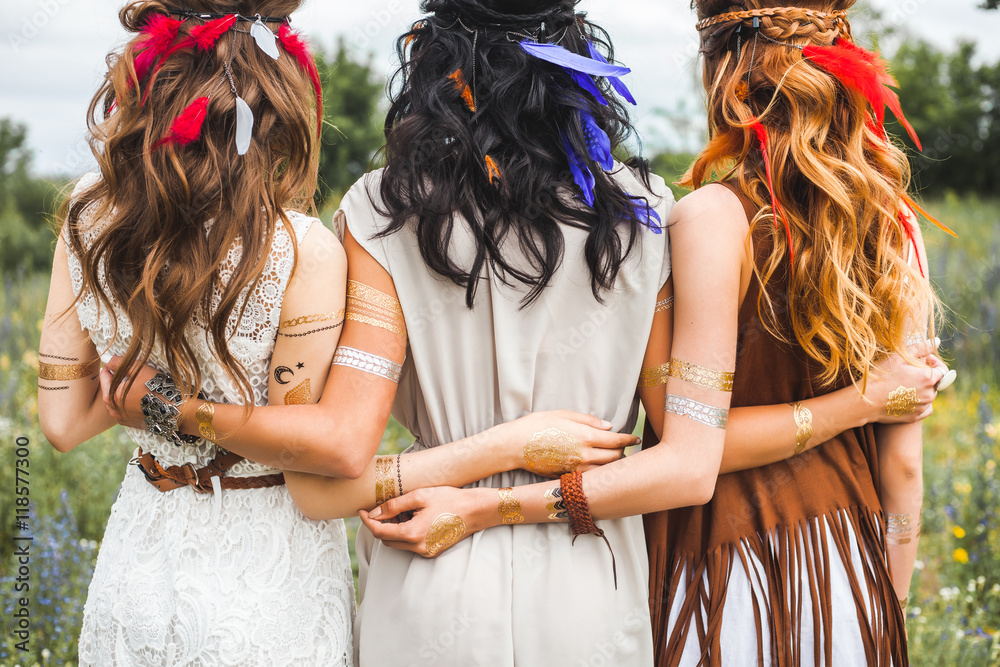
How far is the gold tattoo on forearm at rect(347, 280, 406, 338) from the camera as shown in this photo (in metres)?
1.51

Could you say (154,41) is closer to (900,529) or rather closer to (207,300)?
(207,300)

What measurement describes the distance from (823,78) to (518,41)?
0.64 meters

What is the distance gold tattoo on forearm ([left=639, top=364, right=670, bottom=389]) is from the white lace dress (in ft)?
2.50

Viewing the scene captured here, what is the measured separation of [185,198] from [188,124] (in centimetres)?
14

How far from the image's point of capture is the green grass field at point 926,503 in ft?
8.84

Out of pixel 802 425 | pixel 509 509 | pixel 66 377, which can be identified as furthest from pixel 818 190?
pixel 66 377

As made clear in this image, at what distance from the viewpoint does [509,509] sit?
1.51m

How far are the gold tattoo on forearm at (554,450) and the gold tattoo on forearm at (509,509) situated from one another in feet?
0.25

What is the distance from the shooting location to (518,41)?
152 cm

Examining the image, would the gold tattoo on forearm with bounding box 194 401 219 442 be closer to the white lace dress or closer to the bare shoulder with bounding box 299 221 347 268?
the white lace dress

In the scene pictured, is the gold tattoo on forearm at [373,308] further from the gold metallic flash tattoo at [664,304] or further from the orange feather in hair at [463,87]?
the gold metallic flash tattoo at [664,304]

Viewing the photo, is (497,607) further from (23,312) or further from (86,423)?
(23,312)

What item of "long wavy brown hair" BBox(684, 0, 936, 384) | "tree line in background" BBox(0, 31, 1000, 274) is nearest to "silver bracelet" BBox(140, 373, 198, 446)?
"long wavy brown hair" BBox(684, 0, 936, 384)

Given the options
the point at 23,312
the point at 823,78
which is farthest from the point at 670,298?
the point at 23,312
